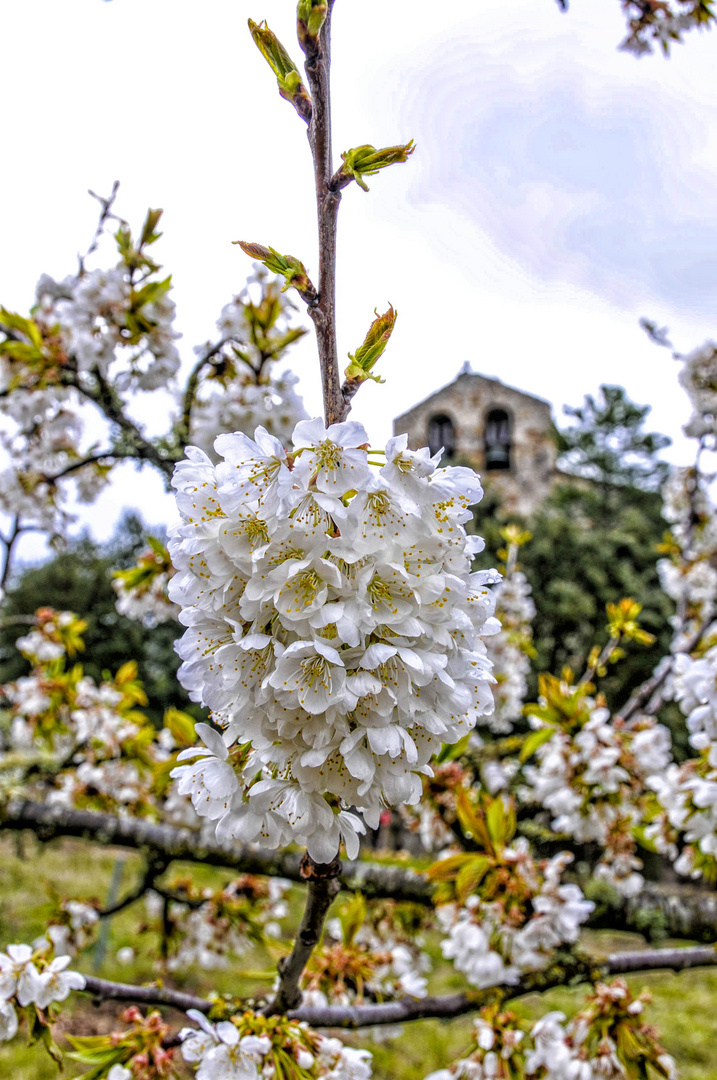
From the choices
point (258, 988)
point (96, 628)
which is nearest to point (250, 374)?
point (258, 988)

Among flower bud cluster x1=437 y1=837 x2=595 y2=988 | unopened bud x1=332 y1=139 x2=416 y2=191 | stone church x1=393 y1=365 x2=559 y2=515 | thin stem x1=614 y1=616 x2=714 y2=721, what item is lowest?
flower bud cluster x1=437 y1=837 x2=595 y2=988

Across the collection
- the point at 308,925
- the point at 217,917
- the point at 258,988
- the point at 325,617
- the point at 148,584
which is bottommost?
the point at 258,988

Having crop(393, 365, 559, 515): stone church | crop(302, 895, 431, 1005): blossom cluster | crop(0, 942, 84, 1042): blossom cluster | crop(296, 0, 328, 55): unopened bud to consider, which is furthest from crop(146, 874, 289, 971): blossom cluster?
crop(393, 365, 559, 515): stone church

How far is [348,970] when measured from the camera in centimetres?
142

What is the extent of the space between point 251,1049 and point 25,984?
0.39 metres

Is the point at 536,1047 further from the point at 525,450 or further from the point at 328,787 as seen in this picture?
the point at 525,450

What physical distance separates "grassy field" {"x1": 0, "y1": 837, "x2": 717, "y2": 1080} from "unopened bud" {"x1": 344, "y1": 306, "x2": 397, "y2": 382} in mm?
2261

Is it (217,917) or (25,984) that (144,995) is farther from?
(217,917)

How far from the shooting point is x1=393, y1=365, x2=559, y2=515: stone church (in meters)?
14.6

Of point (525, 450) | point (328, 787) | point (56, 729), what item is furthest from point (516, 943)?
point (525, 450)

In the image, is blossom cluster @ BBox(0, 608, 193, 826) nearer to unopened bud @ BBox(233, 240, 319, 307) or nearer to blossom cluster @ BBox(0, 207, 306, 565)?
blossom cluster @ BBox(0, 207, 306, 565)

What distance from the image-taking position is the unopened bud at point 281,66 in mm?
725

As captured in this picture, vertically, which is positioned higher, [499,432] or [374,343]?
[499,432]

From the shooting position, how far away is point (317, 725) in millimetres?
686
